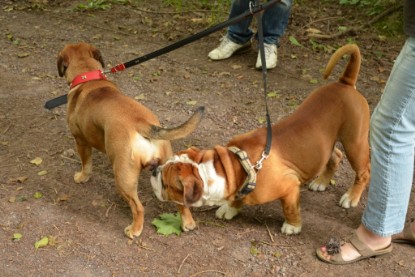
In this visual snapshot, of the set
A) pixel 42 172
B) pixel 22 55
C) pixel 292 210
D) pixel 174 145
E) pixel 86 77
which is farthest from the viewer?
pixel 22 55

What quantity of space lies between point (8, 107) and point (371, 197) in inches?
181

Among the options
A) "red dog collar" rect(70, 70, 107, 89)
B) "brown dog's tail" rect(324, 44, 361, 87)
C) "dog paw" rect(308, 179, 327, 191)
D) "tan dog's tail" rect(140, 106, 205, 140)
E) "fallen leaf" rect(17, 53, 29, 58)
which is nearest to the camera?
"tan dog's tail" rect(140, 106, 205, 140)

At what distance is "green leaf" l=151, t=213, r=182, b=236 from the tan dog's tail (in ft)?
2.77

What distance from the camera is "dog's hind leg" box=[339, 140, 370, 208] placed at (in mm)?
4020

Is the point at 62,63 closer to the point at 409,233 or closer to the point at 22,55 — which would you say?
the point at 22,55

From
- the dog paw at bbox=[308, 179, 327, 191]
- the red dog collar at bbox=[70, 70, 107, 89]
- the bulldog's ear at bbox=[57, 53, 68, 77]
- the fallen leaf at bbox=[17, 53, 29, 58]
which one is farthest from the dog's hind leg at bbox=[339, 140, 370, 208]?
the fallen leaf at bbox=[17, 53, 29, 58]

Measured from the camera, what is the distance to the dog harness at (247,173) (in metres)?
3.54

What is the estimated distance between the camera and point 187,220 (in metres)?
4.03

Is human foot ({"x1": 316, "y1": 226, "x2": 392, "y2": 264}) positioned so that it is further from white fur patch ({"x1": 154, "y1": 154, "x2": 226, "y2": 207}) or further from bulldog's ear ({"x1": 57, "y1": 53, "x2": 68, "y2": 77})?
bulldog's ear ({"x1": 57, "y1": 53, "x2": 68, "y2": 77})

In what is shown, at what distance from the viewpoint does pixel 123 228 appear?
4.16 m

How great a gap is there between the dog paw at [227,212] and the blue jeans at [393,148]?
1154 millimetres

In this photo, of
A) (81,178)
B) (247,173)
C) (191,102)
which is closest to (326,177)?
(247,173)

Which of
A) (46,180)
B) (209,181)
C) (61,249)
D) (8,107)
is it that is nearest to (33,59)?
(8,107)

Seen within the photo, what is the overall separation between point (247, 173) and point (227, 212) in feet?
2.50
